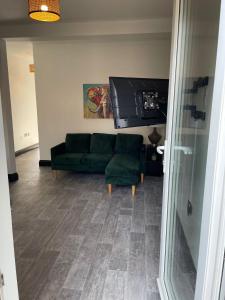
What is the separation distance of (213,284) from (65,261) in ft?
5.27

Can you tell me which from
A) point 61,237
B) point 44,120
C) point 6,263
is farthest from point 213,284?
point 44,120

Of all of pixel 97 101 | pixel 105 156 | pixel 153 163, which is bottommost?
pixel 153 163

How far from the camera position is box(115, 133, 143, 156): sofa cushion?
15.1 ft

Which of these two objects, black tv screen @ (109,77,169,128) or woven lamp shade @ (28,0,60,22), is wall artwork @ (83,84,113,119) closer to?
woven lamp shade @ (28,0,60,22)

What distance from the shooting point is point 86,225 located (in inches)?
109

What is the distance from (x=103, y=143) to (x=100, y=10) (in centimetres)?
238

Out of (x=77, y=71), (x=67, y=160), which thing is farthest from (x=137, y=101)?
(x=77, y=71)

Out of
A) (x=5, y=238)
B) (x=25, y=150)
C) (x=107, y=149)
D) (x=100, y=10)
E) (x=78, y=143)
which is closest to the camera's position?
(x=5, y=238)

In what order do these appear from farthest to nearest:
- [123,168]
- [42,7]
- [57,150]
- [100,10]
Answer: [57,150] < [123,168] < [100,10] < [42,7]

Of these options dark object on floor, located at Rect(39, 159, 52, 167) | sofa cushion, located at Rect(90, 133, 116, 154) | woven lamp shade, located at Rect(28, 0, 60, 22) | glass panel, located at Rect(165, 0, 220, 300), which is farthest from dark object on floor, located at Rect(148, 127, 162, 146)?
glass panel, located at Rect(165, 0, 220, 300)

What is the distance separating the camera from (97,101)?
4.88 m

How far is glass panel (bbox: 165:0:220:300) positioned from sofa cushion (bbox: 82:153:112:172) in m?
2.76

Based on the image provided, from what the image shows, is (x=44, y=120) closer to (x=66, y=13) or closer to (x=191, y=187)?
(x=66, y=13)

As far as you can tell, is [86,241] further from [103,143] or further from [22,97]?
[22,97]
